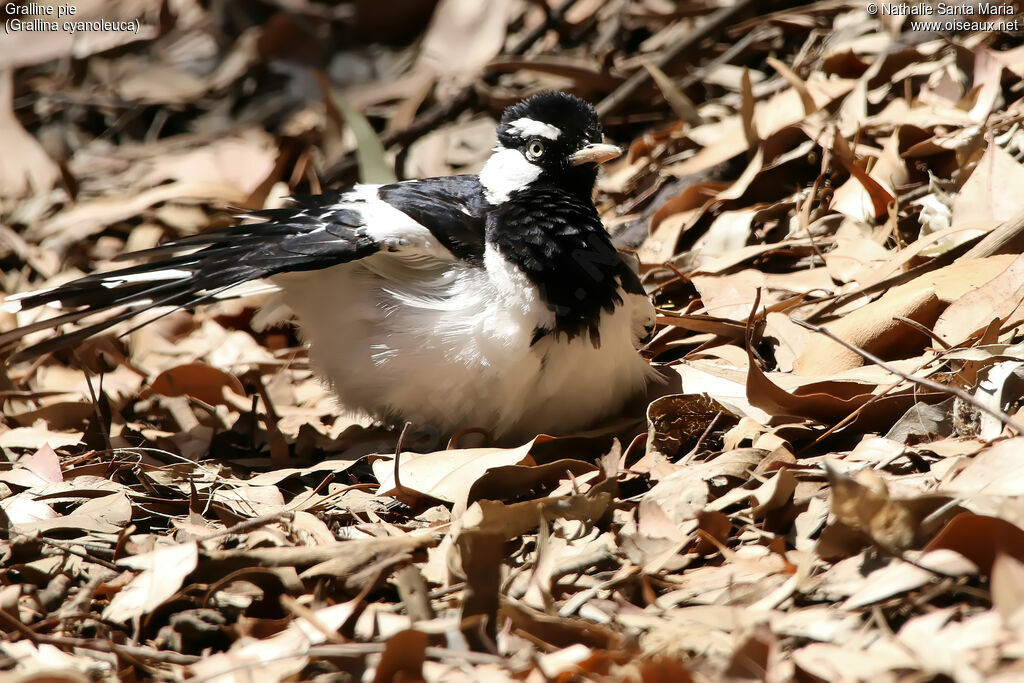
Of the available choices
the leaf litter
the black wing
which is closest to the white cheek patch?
the black wing

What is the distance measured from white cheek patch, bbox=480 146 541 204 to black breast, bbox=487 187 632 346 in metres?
0.16

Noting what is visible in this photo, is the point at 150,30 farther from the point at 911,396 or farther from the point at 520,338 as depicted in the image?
the point at 911,396

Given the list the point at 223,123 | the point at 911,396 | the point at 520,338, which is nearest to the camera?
the point at 911,396

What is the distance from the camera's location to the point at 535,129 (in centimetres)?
329

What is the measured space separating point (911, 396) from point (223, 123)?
165 inches

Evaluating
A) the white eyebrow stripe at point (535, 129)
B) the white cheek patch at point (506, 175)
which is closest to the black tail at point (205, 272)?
the white cheek patch at point (506, 175)

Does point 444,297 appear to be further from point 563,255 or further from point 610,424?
point 610,424

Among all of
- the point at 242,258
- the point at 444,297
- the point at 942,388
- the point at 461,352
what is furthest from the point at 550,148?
the point at 942,388

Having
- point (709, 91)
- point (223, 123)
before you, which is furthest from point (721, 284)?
point (223, 123)

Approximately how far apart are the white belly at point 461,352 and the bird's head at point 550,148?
Answer: 18.1 inches

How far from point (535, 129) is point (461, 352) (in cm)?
86

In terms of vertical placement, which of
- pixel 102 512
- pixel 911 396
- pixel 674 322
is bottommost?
pixel 102 512

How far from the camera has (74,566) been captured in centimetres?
238

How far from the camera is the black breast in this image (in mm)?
2904
